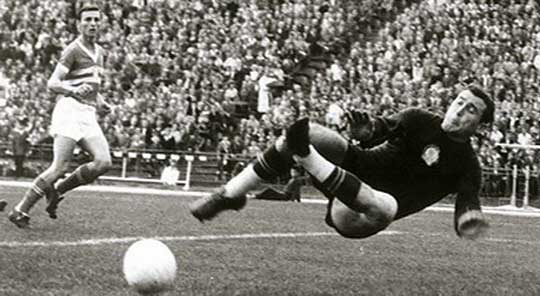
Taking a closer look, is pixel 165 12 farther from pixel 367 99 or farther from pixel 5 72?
pixel 367 99

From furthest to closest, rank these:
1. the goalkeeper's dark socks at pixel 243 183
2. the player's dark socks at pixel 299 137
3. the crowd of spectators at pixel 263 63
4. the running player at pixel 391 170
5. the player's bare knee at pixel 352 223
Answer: the crowd of spectators at pixel 263 63
the player's bare knee at pixel 352 223
the goalkeeper's dark socks at pixel 243 183
the running player at pixel 391 170
the player's dark socks at pixel 299 137

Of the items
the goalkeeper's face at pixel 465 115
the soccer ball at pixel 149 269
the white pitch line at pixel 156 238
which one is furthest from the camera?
the white pitch line at pixel 156 238

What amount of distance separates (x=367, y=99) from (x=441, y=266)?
17.3 metres

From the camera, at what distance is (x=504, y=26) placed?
29.3 metres

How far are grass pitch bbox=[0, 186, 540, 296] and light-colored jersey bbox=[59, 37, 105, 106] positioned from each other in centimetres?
169

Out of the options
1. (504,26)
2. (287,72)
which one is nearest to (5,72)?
(287,72)

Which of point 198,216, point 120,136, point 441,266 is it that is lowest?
point 120,136

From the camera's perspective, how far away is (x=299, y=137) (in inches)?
287

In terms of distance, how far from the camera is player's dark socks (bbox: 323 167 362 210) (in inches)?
299

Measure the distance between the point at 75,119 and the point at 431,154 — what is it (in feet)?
15.4

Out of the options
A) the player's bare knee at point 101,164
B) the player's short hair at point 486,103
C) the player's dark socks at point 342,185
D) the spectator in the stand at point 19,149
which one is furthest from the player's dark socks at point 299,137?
the spectator in the stand at point 19,149

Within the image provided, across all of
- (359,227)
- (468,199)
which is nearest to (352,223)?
(359,227)

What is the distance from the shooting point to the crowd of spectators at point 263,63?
27.0 metres

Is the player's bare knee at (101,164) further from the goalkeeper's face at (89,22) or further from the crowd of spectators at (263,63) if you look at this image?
the crowd of spectators at (263,63)
